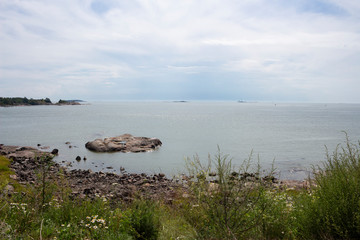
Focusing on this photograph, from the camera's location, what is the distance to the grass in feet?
16.3

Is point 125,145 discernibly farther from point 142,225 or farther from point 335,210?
point 335,210

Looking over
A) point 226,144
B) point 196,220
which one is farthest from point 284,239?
point 226,144

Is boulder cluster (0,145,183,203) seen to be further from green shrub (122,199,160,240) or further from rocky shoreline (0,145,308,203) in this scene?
green shrub (122,199,160,240)

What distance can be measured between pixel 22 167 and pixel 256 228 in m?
20.0

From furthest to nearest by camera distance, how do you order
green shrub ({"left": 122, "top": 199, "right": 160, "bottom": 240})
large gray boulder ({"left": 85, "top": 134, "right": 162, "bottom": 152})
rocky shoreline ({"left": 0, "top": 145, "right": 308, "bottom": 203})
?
large gray boulder ({"left": 85, "top": 134, "right": 162, "bottom": 152}) < rocky shoreline ({"left": 0, "top": 145, "right": 308, "bottom": 203}) < green shrub ({"left": 122, "top": 199, "right": 160, "bottom": 240})

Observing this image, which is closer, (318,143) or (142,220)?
(142,220)

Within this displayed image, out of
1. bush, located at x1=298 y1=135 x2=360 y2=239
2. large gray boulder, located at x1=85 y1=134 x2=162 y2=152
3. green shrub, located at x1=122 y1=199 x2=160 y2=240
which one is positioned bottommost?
large gray boulder, located at x1=85 y1=134 x2=162 y2=152

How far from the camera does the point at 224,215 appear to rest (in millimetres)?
5004

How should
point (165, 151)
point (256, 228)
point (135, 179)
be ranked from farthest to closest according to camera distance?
point (165, 151) → point (135, 179) → point (256, 228)

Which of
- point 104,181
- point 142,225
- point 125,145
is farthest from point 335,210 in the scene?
point 125,145

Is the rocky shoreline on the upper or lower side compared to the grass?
lower

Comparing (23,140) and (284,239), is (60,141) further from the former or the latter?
(284,239)

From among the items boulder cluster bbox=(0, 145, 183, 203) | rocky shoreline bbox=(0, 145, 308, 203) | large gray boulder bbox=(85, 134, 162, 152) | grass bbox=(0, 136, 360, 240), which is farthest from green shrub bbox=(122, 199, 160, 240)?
large gray boulder bbox=(85, 134, 162, 152)

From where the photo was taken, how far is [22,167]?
20.7 m
